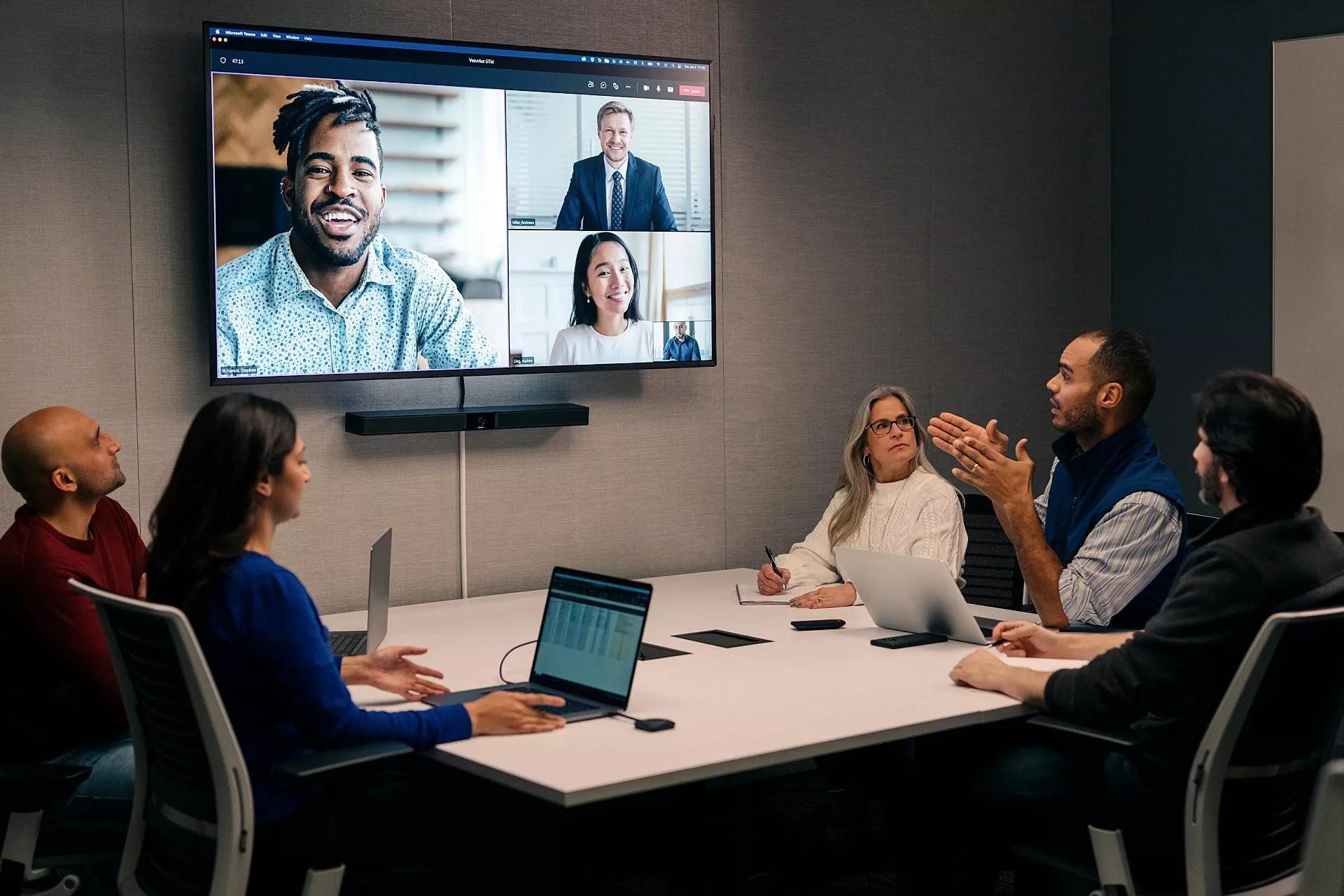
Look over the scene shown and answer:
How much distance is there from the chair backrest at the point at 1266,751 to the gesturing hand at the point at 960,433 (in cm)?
115

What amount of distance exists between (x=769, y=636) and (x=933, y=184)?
2.30 m

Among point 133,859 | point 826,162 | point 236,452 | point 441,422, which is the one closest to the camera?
point 236,452

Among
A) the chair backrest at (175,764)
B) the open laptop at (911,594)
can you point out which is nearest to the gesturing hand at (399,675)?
the chair backrest at (175,764)

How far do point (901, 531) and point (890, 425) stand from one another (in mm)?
320

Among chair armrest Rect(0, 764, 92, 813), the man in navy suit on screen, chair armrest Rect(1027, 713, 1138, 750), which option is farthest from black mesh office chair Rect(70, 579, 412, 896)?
the man in navy suit on screen

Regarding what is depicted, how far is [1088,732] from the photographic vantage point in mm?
2508

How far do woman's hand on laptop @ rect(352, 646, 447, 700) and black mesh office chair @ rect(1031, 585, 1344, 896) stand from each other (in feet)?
3.95

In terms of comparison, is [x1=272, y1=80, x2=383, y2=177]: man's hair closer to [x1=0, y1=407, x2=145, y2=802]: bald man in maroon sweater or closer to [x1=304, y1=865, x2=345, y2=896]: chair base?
[x1=0, y1=407, x2=145, y2=802]: bald man in maroon sweater

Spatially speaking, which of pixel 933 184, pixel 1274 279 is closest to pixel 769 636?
pixel 933 184

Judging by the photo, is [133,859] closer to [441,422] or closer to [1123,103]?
[441,422]

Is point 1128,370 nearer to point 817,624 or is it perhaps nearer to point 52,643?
point 817,624

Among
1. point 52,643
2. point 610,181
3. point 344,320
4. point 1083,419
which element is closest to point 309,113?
point 344,320

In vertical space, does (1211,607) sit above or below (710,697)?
above

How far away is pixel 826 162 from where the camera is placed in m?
4.94
